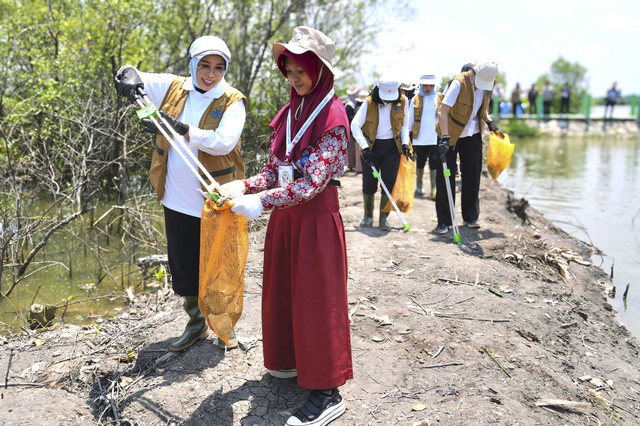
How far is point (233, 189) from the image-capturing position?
127 inches

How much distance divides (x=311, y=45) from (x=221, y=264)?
4.29 ft

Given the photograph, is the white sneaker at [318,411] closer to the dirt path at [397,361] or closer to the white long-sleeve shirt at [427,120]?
the dirt path at [397,361]

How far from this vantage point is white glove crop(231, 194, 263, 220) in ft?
9.82

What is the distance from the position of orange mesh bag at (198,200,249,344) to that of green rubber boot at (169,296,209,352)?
0.82 m

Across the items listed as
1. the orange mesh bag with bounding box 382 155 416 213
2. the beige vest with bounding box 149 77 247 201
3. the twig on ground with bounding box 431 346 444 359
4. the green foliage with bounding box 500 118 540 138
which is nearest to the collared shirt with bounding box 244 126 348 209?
the beige vest with bounding box 149 77 247 201

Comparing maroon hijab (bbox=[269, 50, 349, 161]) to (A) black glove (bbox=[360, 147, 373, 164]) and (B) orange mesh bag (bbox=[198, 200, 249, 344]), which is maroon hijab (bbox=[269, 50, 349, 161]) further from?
(A) black glove (bbox=[360, 147, 373, 164])

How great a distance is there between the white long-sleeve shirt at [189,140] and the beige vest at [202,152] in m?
0.03

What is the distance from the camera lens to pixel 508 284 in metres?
5.82

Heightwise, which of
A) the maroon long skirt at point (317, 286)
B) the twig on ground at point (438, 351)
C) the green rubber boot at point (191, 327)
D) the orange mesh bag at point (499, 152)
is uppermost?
the orange mesh bag at point (499, 152)

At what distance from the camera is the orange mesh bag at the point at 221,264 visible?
3250 millimetres

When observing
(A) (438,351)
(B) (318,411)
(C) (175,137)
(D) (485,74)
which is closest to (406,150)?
(D) (485,74)

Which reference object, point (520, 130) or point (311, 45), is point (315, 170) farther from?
A: point (520, 130)

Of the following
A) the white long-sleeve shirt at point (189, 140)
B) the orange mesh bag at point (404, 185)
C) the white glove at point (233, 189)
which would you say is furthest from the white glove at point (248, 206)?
the orange mesh bag at point (404, 185)

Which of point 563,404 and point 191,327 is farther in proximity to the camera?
point 191,327
